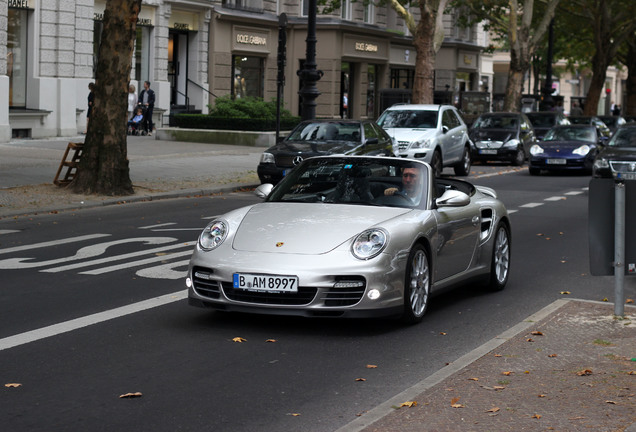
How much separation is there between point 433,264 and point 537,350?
158cm

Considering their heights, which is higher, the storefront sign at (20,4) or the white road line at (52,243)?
the storefront sign at (20,4)

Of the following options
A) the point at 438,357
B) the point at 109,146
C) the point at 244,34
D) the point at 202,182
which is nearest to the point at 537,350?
the point at 438,357

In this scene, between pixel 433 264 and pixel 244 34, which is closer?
pixel 433 264

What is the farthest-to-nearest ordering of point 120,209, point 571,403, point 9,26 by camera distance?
point 9,26 → point 120,209 → point 571,403

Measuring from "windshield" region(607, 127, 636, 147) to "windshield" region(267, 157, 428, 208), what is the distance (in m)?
14.4

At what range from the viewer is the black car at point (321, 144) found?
21922 millimetres

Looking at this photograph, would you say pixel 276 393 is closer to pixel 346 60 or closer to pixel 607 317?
pixel 607 317

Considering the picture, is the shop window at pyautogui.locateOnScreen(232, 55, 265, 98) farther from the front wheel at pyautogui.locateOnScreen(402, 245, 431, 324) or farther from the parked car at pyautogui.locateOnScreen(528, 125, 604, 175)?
the front wheel at pyautogui.locateOnScreen(402, 245, 431, 324)

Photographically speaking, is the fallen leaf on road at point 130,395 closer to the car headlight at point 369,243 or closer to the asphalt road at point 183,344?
the asphalt road at point 183,344

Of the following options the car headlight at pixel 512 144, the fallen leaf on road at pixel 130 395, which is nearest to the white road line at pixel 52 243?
the fallen leaf on road at pixel 130 395

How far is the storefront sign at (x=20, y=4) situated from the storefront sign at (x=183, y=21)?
869 cm

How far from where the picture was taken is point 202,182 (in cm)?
2270

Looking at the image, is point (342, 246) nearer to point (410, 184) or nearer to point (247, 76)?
point (410, 184)

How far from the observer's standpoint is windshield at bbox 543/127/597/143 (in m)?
30.6
